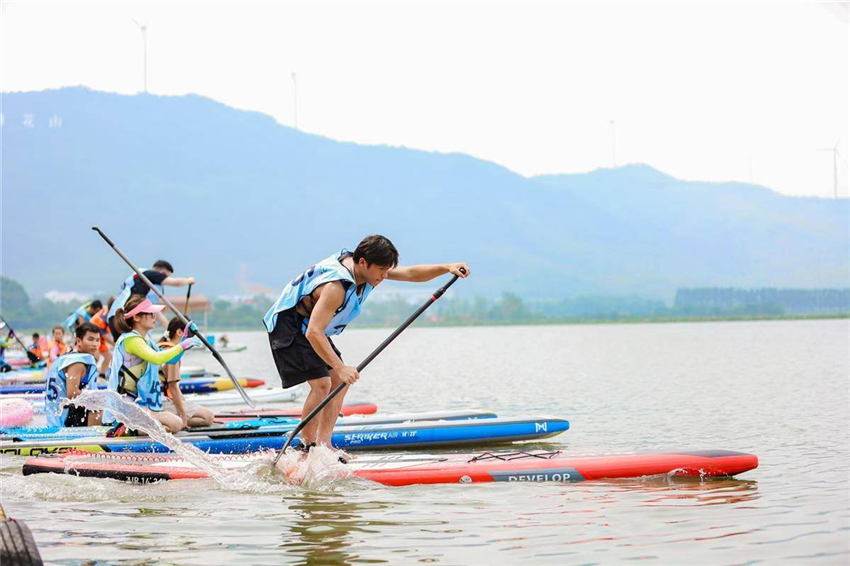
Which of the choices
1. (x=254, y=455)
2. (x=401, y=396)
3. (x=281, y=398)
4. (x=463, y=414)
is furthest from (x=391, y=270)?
(x=401, y=396)

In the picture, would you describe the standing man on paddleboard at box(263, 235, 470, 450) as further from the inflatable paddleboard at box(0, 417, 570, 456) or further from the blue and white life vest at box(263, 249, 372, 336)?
the inflatable paddleboard at box(0, 417, 570, 456)

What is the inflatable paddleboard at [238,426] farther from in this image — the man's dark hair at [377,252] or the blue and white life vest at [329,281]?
the man's dark hair at [377,252]

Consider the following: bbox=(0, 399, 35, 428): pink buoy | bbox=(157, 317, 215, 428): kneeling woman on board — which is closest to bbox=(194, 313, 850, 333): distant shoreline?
bbox=(0, 399, 35, 428): pink buoy

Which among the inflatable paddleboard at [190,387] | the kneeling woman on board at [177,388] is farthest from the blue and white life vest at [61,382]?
the inflatable paddleboard at [190,387]

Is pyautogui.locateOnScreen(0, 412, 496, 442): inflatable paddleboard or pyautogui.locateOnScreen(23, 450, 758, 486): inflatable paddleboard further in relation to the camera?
pyautogui.locateOnScreen(0, 412, 496, 442): inflatable paddleboard

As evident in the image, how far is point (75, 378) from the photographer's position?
10.5 m

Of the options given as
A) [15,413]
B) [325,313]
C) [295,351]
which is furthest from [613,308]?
[325,313]

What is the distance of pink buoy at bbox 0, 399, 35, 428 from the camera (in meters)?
12.6

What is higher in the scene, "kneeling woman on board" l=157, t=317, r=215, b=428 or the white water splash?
"kneeling woman on board" l=157, t=317, r=215, b=428

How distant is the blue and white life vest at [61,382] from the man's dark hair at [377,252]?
4213 millimetres

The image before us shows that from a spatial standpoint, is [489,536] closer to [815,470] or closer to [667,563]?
[667,563]

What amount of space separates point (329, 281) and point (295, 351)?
2.29 feet

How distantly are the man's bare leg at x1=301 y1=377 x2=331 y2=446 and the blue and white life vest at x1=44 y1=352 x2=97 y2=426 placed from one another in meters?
3.31

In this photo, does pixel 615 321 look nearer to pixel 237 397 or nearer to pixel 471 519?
pixel 237 397
